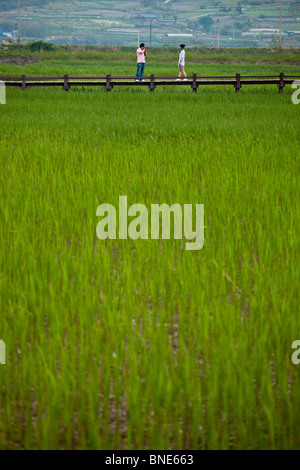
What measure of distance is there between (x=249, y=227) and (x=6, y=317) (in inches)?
100

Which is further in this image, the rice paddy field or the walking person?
the walking person

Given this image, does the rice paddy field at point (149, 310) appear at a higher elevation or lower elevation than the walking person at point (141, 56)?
lower

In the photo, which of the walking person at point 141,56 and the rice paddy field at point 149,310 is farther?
the walking person at point 141,56

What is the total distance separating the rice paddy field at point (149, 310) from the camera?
2.76 meters

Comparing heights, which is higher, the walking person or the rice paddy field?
the walking person

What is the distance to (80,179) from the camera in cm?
768

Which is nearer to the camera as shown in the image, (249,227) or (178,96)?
(249,227)

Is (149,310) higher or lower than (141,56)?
lower

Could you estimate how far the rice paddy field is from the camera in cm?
276

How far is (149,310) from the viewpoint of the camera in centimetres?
391

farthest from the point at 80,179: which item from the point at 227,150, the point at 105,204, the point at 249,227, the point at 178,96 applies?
the point at 178,96

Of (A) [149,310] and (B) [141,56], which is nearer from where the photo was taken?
(A) [149,310]

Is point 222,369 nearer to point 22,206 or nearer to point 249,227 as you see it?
point 249,227
